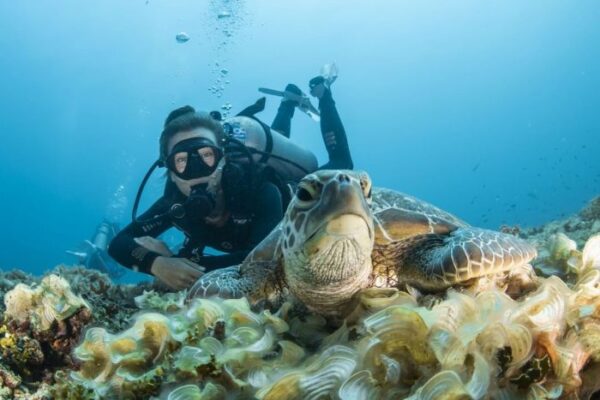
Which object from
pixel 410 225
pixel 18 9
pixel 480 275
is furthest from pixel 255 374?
pixel 18 9

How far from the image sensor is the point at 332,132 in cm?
886

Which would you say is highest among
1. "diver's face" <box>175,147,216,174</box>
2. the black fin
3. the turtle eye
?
the black fin

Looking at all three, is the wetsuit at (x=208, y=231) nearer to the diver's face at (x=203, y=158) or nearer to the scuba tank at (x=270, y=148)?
the diver's face at (x=203, y=158)

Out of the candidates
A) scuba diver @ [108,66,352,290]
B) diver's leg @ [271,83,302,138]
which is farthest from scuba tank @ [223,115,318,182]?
diver's leg @ [271,83,302,138]

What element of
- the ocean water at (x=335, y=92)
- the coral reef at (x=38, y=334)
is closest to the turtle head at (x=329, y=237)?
the coral reef at (x=38, y=334)

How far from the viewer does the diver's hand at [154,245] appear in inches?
189

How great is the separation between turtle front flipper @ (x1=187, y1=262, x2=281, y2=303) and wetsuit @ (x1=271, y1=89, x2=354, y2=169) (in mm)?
5380

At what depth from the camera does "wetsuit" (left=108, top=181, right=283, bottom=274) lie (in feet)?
15.7

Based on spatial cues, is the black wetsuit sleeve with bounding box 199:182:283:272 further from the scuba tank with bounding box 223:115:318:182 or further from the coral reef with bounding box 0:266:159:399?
the coral reef with bounding box 0:266:159:399

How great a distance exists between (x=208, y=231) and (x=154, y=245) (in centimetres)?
69

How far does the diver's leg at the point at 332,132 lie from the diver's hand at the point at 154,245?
13.8 feet

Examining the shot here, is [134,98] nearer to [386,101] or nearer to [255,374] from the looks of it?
[386,101]

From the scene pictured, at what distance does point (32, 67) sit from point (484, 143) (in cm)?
12695

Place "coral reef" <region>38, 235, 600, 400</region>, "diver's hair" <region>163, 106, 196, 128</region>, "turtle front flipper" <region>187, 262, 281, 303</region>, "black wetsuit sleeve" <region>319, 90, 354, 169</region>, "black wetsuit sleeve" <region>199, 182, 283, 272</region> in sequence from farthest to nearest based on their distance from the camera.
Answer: "black wetsuit sleeve" <region>319, 90, 354, 169</region>, "diver's hair" <region>163, 106, 196, 128</region>, "black wetsuit sleeve" <region>199, 182, 283, 272</region>, "turtle front flipper" <region>187, 262, 281, 303</region>, "coral reef" <region>38, 235, 600, 400</region>
